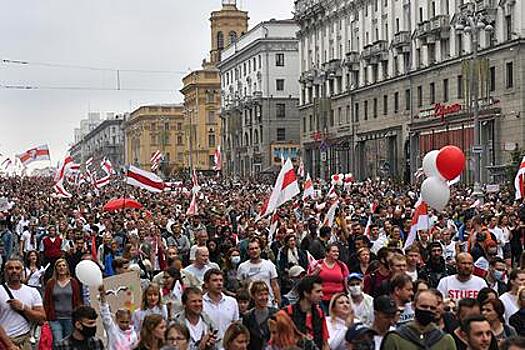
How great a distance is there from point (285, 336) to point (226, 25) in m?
135

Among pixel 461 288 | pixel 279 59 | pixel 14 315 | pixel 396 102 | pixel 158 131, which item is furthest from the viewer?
pixel 158 131

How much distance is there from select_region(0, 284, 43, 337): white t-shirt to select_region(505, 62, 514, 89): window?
4081cm

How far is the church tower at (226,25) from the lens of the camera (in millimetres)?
140500

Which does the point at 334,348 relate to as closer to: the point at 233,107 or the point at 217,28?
the point at 233,107

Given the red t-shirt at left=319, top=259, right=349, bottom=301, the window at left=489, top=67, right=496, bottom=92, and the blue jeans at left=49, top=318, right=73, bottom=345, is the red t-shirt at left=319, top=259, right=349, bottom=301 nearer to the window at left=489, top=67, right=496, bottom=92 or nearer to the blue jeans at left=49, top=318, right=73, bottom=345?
the blue jeans at left=49, top=318, right=73, bottom=345

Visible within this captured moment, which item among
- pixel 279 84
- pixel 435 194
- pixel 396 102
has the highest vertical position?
pixel 279 84

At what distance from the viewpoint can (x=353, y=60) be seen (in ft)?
243

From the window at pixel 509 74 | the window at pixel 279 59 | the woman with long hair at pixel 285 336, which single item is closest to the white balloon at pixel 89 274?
the woman with long hair at pixel 285 336

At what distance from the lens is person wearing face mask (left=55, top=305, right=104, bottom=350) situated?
8.20 m

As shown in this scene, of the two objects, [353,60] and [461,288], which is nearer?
[461,288]

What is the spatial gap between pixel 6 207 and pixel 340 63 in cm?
5190

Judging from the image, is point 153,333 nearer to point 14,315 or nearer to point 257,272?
point 14,315

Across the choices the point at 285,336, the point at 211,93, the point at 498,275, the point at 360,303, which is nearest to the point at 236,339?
the point at 285,336

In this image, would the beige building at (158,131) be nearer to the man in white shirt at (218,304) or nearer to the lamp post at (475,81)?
the lamp post at (475,81)
